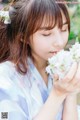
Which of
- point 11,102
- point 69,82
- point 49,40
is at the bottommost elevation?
point 11,102

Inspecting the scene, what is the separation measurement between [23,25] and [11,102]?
12.6 inches

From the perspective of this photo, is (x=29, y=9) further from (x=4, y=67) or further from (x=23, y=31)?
(x=4, y=67)

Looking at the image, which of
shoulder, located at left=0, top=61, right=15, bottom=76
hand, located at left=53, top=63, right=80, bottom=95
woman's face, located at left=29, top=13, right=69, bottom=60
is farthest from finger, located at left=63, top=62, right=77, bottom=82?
shoulder, located at left=0, top=61, right=15, bottom=76

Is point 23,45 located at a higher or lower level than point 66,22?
lower

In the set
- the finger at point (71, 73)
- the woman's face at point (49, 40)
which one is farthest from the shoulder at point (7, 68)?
the finger at point (71, 73)

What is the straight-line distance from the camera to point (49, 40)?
4.39 ft

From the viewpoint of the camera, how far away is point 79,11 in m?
1.57

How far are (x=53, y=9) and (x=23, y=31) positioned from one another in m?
0.16

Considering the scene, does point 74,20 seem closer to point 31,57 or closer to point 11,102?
point 31,57

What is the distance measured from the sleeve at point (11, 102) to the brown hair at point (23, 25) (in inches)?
3.7

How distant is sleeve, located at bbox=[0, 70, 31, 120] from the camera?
52.1 inches

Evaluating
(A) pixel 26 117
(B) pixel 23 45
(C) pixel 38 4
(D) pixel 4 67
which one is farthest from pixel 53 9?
(A) pixel 26 117

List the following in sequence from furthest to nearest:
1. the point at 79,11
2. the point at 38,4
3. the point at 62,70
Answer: the point at 79,11, the point at 38,4, the point at 62,70

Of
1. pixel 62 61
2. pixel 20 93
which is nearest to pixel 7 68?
pixel 20 93
